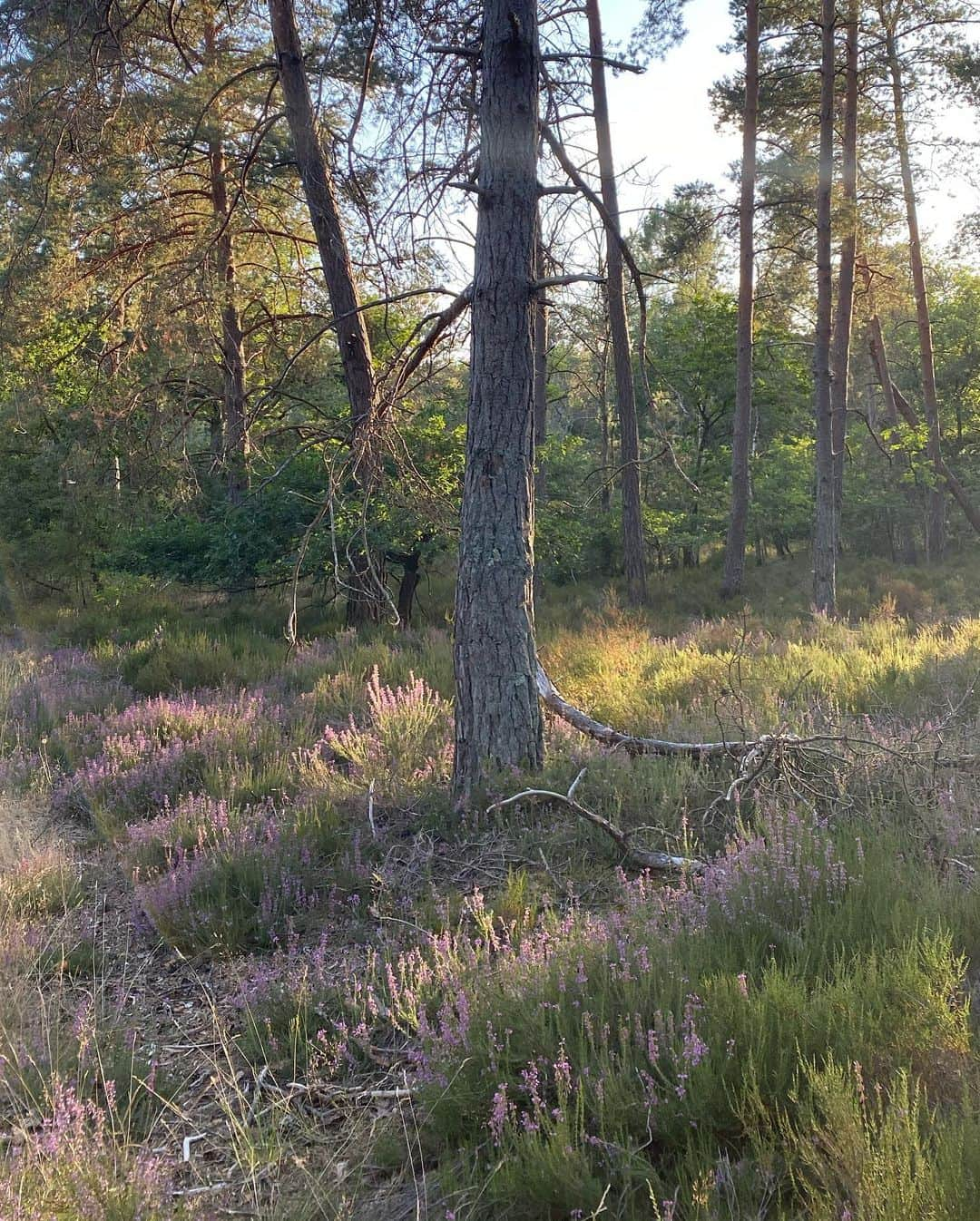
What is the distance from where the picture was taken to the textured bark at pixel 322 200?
9.83m

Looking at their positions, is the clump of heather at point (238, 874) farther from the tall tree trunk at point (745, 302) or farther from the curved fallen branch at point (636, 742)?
the tall tree trunk at point (745, 302)

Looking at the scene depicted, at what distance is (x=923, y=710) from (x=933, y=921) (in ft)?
12.6

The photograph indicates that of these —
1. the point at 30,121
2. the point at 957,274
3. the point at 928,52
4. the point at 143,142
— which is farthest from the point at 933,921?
the point at 957,274

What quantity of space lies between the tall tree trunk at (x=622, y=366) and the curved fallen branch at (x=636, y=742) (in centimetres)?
807

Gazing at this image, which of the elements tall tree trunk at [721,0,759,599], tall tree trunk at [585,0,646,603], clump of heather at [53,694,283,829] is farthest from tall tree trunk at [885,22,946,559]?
clump of heather at [53,694,283,829]

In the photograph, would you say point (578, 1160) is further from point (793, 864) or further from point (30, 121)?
point (30, 121)

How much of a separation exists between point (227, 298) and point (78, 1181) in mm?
12381

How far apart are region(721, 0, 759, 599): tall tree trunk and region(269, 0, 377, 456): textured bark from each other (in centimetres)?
886

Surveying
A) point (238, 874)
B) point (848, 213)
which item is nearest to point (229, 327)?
point (848, 213)

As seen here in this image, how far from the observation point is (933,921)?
9.68 ft

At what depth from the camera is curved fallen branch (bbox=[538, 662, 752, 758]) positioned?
530 cm

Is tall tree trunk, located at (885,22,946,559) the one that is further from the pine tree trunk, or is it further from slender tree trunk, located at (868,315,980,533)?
the pine tree trunk

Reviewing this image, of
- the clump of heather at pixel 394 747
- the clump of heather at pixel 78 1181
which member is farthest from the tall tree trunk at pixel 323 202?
the clump of heather at pixel 78 1181

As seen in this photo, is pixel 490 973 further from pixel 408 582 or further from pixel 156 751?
pixel 408 582
